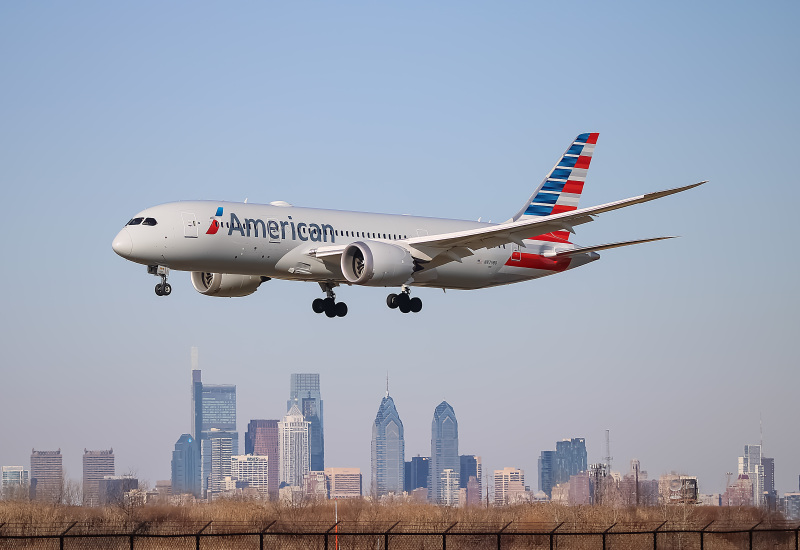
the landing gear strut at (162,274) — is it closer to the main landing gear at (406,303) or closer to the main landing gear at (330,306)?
the main landing gear at (330,306)

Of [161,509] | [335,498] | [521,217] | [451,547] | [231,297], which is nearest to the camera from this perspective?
[451,547]

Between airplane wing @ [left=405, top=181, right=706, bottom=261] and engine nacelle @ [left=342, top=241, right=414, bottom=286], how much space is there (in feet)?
4.24

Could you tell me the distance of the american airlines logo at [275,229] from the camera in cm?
5103

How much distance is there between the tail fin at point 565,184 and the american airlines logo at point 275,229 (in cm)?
1425

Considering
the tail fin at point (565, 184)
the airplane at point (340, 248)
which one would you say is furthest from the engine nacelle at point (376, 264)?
the tail fin at point (565, 184)

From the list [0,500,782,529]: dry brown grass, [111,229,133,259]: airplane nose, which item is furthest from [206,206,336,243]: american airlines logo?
[0,500,782,529]: dry brown grass

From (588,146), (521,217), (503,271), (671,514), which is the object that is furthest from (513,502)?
(588,146)

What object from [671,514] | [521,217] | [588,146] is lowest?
[671,514]

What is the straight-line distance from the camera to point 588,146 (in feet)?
224

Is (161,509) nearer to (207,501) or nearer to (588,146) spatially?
(207,501)

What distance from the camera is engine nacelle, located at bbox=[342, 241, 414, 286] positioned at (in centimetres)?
5275

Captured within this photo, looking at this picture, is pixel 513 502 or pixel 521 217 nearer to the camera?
pixel 513 502

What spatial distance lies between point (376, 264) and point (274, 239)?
14.5ft

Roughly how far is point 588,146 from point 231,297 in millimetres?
22230
